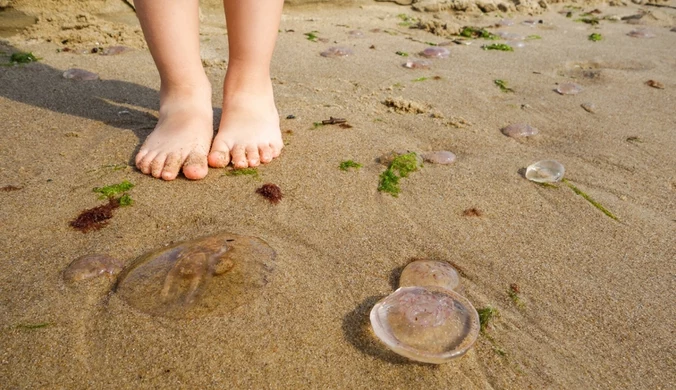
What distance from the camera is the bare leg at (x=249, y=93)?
2279 mm

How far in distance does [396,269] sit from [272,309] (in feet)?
1.50

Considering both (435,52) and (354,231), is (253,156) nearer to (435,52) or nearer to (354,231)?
(354,231)

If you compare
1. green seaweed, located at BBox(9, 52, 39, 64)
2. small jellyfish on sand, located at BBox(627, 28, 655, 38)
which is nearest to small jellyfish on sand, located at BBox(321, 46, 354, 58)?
green seaweed, located at BBox(9, 52, 39, 64)

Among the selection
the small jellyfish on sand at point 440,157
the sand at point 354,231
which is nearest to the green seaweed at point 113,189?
the sand at point 354,231

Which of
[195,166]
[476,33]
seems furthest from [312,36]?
[195,166]

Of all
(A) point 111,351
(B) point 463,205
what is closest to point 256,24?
(B) point 463,205

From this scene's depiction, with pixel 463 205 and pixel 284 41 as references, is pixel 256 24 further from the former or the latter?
pixel 284 41

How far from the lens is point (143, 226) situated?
182 centimetres

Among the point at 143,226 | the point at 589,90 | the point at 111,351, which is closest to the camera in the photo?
the point at 111,351

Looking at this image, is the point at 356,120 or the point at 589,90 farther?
the point at 589,90

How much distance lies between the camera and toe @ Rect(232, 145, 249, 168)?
2.22 m

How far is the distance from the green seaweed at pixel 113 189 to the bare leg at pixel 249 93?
14.2 inches

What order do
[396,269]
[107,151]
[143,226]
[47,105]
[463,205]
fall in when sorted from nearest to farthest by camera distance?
1. [396,269]
2. [143,226]
3. [463,205]
4. [107,151]
5. [47,105]

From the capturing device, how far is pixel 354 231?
1887 mm
